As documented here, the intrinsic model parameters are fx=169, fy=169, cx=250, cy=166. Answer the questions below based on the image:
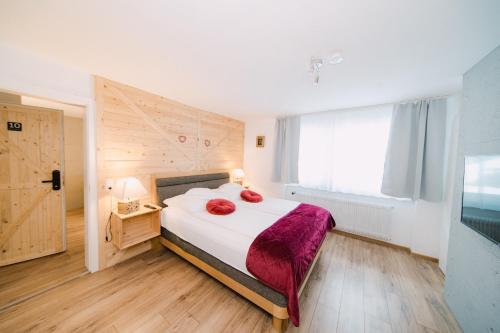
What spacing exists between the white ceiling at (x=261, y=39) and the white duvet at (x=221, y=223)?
1749 mm

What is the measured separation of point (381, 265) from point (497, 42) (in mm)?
2689

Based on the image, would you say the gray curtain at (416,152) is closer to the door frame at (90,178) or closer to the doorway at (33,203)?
the door frame at (90,178)

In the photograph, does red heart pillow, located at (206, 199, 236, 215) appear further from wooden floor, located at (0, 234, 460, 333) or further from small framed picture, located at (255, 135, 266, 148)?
small framed picture, located at (255, 135, 266, 148)

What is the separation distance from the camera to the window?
3.04 meters

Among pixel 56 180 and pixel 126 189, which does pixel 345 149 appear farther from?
pixel 56 180

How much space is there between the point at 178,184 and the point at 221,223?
132cm

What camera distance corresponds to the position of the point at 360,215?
3115 mm

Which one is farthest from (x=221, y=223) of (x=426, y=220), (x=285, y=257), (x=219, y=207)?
(x=426, y=220)

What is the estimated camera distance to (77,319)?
1.54 metres

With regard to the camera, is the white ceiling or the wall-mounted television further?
the wall-mounted television

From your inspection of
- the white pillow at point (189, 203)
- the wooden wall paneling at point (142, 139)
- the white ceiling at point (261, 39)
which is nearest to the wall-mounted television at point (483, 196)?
the white ceiling at point (261, 39)

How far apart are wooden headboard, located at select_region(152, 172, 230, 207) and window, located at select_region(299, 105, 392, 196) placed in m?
2.01

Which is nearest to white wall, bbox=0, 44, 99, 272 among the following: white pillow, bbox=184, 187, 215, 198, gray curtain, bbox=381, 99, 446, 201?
white pillow, bbox=184, 187, 215, 198

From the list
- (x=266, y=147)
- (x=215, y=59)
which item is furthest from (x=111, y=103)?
(x=266, y=147)
